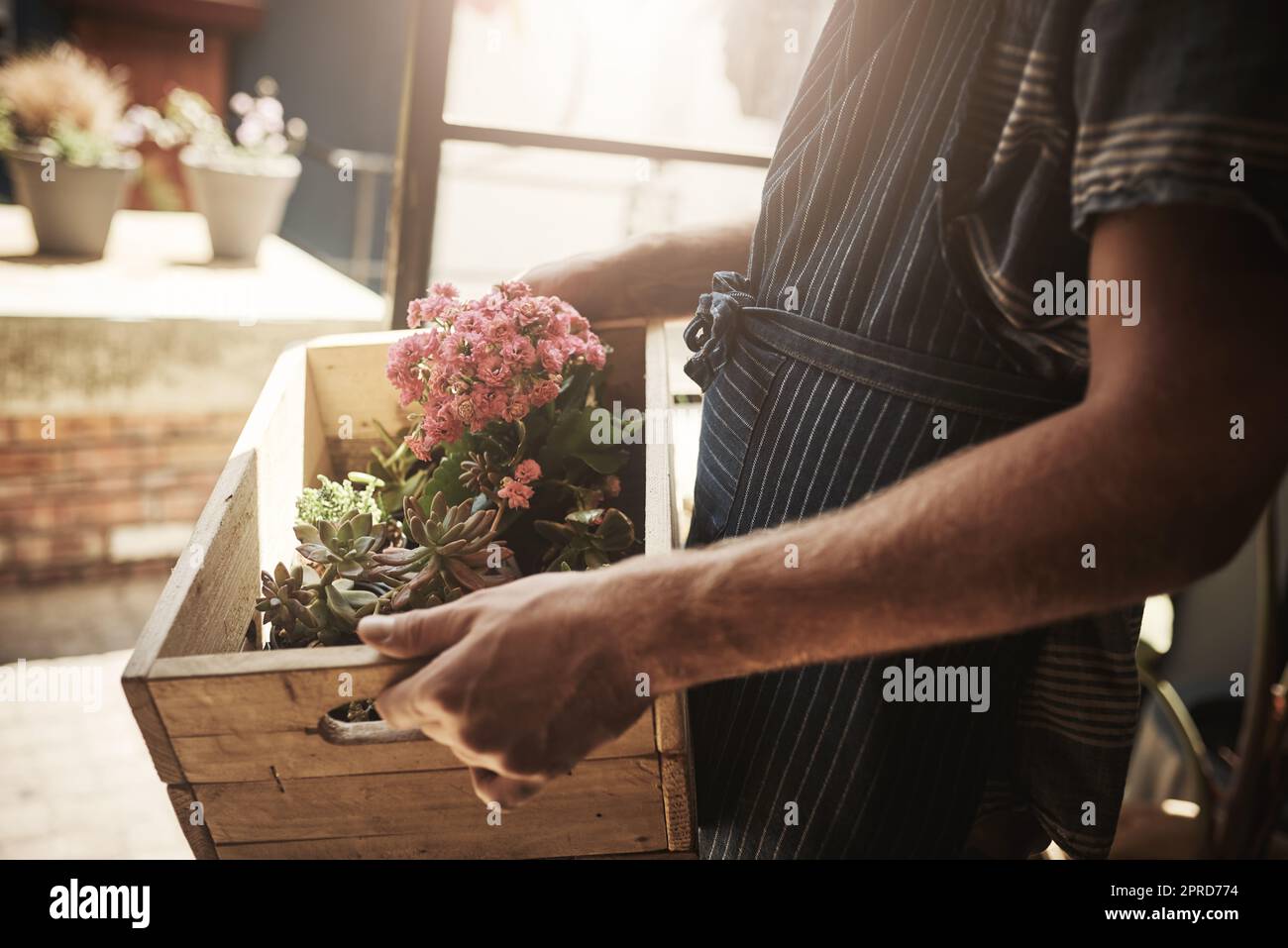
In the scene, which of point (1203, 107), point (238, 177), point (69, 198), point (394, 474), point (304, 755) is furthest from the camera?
point (238, 177)

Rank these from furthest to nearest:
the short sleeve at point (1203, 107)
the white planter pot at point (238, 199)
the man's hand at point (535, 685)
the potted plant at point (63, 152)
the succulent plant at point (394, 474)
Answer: the white planter pot at point (238, 199) < the potted plant at point (63, 152) < the succulent plant at point (394, 474) < the man's hand at point (535, 685) < the short sleeve at point (1203, 107)

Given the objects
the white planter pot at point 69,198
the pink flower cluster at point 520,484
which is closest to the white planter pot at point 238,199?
the white planter pot at point 69,198

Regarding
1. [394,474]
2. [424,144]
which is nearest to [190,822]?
[394,474]

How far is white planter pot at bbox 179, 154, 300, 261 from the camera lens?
3.77m

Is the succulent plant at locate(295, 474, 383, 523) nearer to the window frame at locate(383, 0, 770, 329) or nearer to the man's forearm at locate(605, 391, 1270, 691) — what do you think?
the man's forearm at locate(605, 391, 1270, 691)

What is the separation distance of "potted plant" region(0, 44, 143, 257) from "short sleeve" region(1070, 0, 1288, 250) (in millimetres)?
3803

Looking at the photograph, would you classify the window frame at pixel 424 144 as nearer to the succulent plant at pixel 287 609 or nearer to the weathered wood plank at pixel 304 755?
the succulent plant at pixel 287 609

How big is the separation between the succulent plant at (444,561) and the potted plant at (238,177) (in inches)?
129

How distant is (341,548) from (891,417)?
2.19 ft

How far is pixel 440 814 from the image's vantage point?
2.92ft

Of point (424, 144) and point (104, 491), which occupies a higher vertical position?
point (424, 144)

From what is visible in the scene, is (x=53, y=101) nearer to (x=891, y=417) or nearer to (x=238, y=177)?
(x=238, y=177)

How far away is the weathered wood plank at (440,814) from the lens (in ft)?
2.83

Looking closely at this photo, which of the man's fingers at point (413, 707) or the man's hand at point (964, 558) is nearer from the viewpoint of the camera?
the man's hand at point (964, 558)
